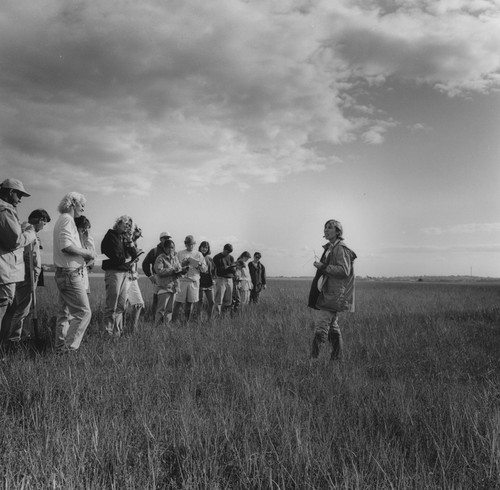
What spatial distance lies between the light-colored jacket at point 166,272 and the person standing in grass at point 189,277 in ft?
2.11

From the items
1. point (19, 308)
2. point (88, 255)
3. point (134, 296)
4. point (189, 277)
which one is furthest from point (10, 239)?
point (189, 277)

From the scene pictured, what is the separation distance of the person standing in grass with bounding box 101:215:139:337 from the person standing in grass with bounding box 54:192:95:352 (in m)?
1.22

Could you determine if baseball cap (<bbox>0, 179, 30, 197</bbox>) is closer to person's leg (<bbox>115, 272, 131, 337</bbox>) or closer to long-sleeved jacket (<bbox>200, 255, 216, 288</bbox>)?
person's leg (<bbox>115, 272, 131, 337</bbox>)

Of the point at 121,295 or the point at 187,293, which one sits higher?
the point at 121,295

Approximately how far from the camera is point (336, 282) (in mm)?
5633

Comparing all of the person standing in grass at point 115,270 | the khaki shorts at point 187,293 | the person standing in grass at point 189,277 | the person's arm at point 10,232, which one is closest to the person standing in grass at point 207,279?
the person standing in grass at point 189,277

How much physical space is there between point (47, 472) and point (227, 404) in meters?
1.41

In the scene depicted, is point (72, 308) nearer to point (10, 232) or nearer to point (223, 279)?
point (10, 232)

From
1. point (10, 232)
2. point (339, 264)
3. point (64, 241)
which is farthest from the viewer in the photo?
point (339, 264)

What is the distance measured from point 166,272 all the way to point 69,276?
122 inches

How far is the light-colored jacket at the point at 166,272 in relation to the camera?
8125 mm

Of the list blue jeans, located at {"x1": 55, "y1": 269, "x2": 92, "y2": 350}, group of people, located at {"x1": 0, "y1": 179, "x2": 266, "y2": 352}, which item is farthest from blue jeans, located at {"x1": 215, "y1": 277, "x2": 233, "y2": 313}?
blue jeans, located at {"x1": 55, "y1": 269, "x2": 92, "y2": 350}

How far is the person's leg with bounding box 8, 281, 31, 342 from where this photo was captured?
5.88 m

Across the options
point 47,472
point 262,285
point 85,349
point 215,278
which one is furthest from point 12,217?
point 262,285
